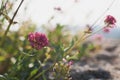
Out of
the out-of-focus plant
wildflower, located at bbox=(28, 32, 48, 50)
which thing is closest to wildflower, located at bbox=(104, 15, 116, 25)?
the out-of-focus plant

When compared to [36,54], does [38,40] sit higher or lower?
higher

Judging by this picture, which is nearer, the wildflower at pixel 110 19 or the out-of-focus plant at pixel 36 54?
the out-of-focus plant at pixel 36 54

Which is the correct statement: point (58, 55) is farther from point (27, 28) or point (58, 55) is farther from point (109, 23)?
point (27, 28)

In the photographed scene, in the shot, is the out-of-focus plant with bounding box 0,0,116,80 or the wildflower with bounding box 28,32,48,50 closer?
the wildflower with bounding box 28,32,48,50

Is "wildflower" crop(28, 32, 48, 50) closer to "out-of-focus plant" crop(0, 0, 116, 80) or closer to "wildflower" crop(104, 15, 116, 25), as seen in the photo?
"out-of-focus plant" crop(0, 0, 116, 80)

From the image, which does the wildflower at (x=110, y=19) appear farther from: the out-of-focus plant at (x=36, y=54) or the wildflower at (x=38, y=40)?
the wildflower at (x=38, y=40)

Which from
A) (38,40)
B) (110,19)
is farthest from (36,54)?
(110,19)

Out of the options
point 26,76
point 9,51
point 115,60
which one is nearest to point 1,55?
point 9,51

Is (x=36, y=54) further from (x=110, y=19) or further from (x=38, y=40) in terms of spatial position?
(x=110, y=19)

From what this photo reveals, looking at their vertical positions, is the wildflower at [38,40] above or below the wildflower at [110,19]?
below

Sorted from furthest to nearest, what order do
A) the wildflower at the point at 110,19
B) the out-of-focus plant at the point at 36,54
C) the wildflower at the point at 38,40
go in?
the wildflower at the point at 110,19, the out-of-focus plant at the point at 36,54, the wildflower at the point at 38,40

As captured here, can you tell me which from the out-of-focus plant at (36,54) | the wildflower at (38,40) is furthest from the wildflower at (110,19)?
the wildflower at (38,40)
